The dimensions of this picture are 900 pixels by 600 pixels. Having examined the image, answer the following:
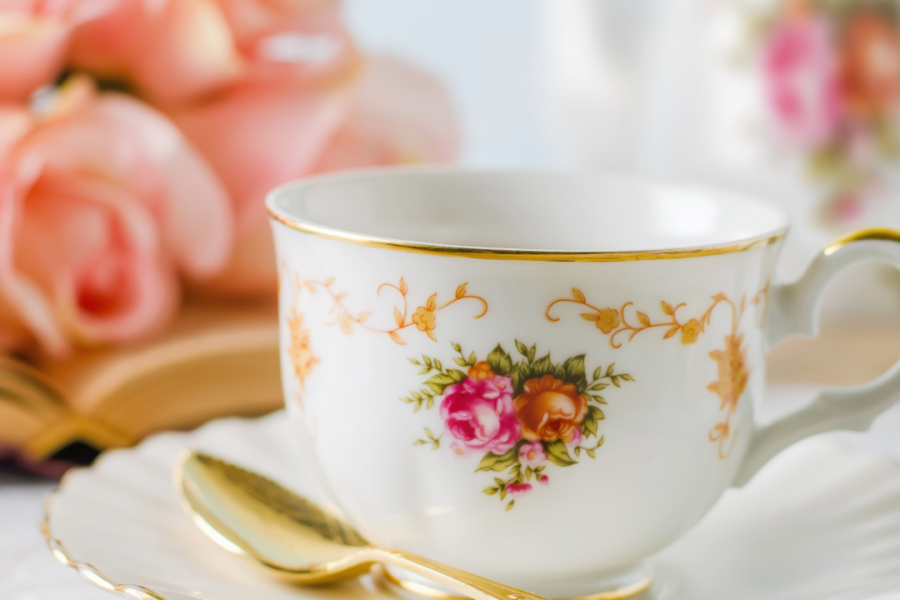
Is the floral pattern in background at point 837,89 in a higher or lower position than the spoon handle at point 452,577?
higher

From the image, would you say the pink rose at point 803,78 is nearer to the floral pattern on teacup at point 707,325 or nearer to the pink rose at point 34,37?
the floral pattern on teacup at point 707,325

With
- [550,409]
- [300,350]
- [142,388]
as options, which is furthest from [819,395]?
[142,388]

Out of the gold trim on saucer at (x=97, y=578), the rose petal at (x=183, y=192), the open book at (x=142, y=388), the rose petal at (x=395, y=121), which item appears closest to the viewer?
the gold trim on saucer at (x=97, y=578)

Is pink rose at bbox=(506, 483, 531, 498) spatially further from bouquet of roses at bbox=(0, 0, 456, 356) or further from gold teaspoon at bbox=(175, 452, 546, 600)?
bouquet of roses at bbox=(0, 0, 456, 356)

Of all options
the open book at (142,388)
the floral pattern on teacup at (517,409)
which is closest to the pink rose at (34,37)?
the open book at (142,388)

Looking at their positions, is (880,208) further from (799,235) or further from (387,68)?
(387,68)

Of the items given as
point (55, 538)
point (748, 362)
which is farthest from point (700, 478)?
point (55, 538)

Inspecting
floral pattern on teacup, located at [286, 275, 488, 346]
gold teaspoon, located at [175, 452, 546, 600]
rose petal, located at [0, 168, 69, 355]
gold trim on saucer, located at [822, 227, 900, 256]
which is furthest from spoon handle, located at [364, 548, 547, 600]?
rose petal, located at [0, 168, 69, 355]

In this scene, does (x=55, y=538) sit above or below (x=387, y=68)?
below
